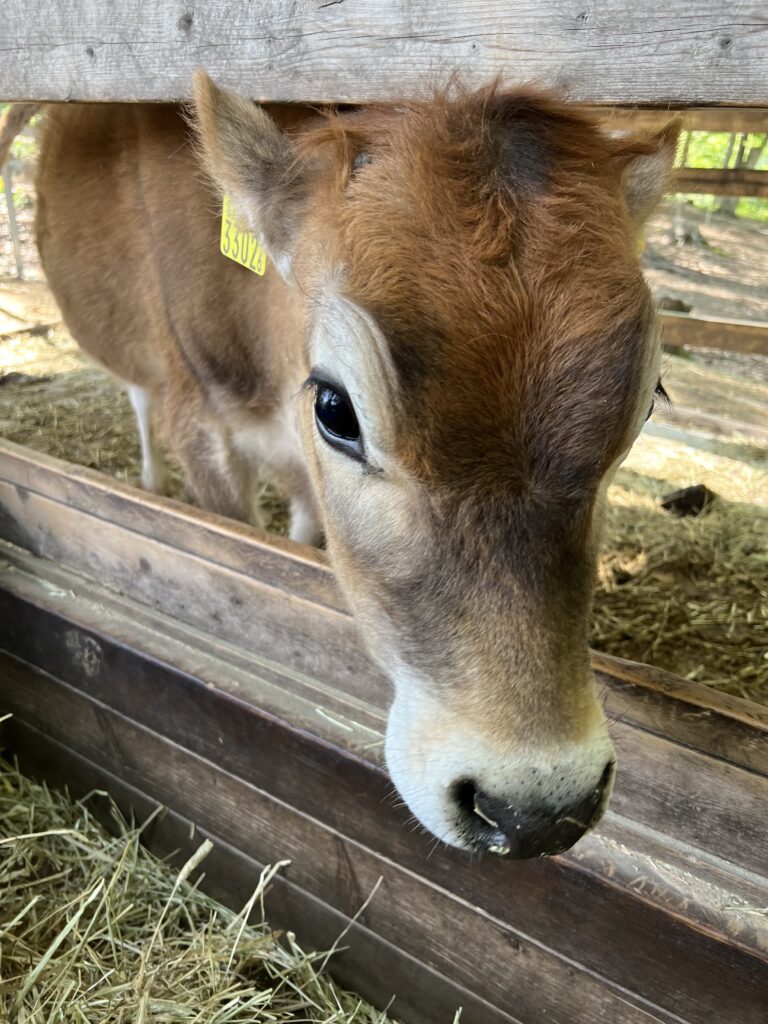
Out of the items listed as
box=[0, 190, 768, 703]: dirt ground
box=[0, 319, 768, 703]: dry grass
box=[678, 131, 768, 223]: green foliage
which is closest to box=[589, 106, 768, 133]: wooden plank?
box=[0, 190, 768, 703]: dirt ground

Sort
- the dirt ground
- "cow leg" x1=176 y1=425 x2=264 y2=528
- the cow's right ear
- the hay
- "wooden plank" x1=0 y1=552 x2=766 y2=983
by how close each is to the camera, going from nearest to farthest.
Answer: "wooden plank" x1=0 y1=552 x2=766 y2=983, the cow's right ear, the hay, "cow leg" x1=176 y1=425 x2=264 y2=528, the dirt ground

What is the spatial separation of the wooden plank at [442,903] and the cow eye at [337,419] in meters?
0.96

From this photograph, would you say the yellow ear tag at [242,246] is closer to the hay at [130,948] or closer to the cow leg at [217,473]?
the cow leg at [217,473]

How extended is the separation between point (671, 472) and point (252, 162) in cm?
395

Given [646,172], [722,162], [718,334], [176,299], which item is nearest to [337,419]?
[646,172]

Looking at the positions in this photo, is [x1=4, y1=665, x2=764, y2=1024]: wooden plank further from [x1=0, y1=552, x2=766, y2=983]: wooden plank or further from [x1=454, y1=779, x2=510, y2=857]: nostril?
[x1=454, y1=779, x2=510, y2=857]: nostril

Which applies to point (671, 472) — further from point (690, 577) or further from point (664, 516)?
point (690, 577)

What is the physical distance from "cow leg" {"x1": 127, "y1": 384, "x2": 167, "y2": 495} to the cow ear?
3095mm

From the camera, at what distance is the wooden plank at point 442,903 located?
1.56 m

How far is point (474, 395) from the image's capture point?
49.4 inches

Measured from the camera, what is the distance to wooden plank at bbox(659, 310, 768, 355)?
543 centimetres

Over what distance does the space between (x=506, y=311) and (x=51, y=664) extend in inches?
83.0

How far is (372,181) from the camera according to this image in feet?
5.07

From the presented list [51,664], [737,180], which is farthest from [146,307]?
[737,180]
